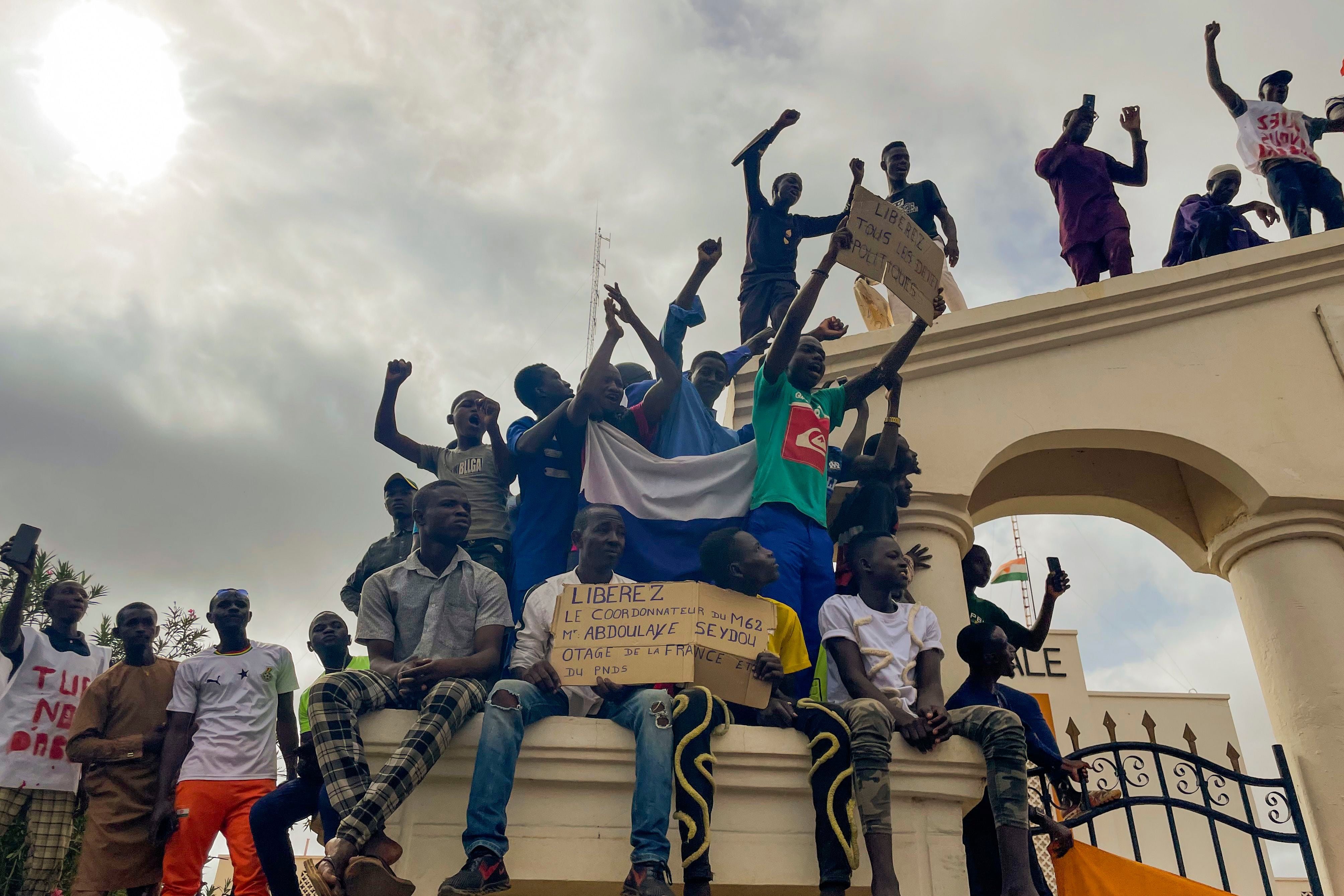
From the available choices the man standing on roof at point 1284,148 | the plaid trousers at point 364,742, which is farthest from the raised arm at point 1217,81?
the plaid trousers at point 364,742

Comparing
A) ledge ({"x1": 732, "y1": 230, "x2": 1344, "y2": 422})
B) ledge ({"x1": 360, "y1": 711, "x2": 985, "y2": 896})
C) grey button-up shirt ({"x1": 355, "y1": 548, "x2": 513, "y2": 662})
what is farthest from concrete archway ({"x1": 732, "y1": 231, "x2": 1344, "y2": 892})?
grey button-up shirt ({"x1": 355, "y1": 548, "x2": 513, "y2": 662})

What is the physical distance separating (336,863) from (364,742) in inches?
40.6

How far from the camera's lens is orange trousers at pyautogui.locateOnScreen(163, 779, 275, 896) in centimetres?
515

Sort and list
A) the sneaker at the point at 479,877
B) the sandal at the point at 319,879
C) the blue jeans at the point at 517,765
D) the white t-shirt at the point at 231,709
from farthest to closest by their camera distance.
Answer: the white t-shirt at the point at 231,709 < the blue jeans at the point at 517,765 < the sneaker at the point at 479,877 < the sandal at the point at 319,879

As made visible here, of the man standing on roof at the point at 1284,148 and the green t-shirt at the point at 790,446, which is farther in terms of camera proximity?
the man standing on roof at the point at 1284,148

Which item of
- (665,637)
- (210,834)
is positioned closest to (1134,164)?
(665,637)

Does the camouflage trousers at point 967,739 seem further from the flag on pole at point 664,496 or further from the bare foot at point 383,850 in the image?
the bare foot at point 383,850

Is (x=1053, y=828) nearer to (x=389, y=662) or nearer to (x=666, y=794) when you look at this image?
(x=666, y=794)

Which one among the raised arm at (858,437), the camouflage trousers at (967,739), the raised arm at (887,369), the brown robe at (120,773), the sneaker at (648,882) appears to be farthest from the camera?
the raised arm at (858,437)

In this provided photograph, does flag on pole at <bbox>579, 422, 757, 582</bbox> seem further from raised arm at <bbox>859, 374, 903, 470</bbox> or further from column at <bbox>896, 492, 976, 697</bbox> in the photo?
column at <bbox>896, 492, 976, 697</bbox>

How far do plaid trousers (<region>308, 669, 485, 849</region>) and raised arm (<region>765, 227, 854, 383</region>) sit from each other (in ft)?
8.25

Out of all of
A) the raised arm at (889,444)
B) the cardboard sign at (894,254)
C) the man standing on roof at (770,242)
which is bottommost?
the raised arm at (889,444)

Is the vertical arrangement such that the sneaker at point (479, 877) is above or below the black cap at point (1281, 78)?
below

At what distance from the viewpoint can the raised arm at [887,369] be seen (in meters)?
6.34
